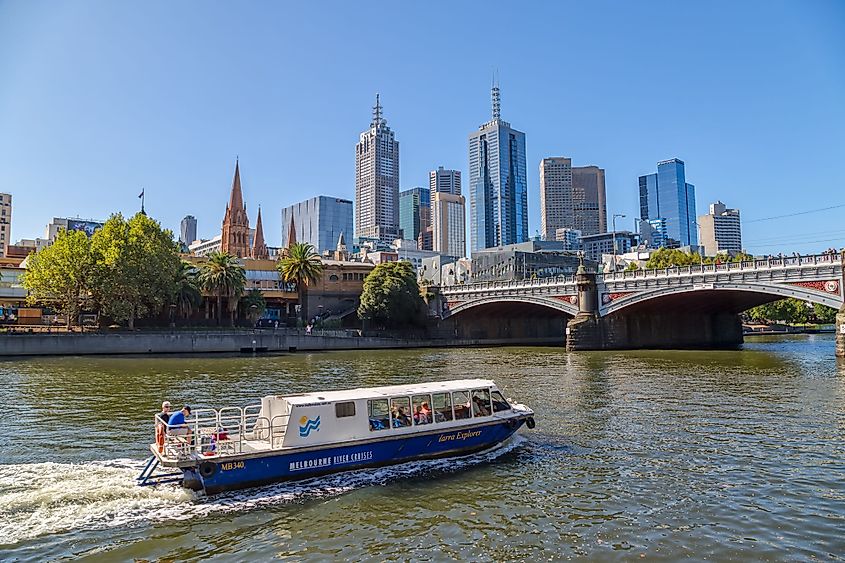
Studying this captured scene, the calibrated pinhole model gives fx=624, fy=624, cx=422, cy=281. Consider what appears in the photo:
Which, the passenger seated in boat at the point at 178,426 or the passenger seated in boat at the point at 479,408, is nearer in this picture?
the passenger seated in boat at the point at 178,426

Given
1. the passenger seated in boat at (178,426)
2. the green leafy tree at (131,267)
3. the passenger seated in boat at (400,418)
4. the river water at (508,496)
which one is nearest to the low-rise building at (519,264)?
the green leafy tree at (131,267)

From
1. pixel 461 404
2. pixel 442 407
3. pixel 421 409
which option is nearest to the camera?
pixel 421 409

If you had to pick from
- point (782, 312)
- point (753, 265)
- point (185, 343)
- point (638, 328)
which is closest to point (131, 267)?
point (185, 343)

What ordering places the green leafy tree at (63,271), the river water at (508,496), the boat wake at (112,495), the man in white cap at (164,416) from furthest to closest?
1. the green leafy tree at (63,271)
2. the man in white cap at (164,416)
3. the boat wake at (112,495)
4. the river water at (508,496)

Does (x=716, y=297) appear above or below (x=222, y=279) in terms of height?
below

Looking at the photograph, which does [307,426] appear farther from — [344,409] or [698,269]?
[698,269]

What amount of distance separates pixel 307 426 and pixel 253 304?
84.6 meters

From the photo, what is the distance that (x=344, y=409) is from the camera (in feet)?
67.1

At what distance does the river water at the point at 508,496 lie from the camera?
14672 mm

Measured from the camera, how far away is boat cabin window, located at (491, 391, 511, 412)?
78.1ft

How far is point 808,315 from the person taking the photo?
145625mm

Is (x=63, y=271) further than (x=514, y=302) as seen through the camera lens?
No

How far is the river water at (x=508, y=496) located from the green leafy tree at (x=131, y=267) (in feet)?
135

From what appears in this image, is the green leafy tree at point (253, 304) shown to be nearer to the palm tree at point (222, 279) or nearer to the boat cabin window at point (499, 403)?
the palm tree at point (222, 279)
